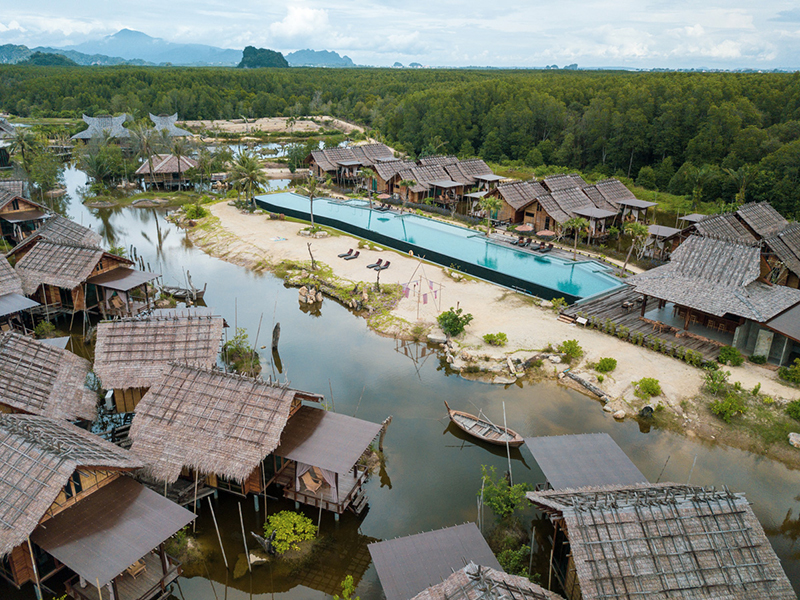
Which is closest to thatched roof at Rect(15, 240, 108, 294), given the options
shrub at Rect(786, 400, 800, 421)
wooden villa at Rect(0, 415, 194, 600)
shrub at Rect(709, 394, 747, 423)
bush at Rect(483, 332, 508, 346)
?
wooden villa at Rect(0, 415, 194, 600)

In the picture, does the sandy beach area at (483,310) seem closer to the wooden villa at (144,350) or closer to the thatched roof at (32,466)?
the wooden villa at (144,350)

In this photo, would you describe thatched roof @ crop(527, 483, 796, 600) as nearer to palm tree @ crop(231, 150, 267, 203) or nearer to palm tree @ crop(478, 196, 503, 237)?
palm tree @ crop(478, 196, 503, 237)

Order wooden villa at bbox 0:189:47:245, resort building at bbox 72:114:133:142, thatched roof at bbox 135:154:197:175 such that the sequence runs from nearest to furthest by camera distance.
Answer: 1. wooden villa at bbox 0:189:47:245
2. thatched roof at bbox 135:154:197:175
3. resort building at bbox 72:114:133:142

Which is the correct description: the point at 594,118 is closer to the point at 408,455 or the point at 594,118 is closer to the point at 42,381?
the point at 408,455

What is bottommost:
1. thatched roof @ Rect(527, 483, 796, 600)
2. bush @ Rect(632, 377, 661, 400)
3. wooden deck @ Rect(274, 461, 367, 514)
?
wooden deck @ Rect(274, 461, 367, 514)

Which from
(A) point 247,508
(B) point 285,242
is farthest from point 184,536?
(B) point 285,242

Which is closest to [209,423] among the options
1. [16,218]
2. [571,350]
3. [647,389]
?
[571,350]
